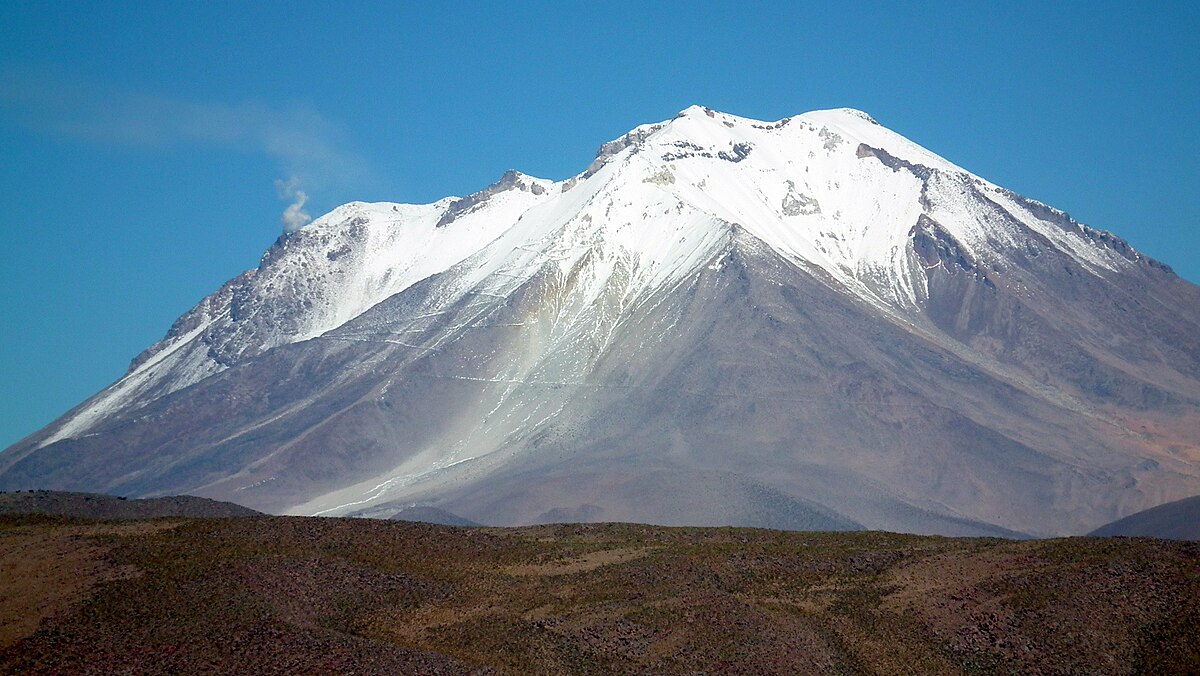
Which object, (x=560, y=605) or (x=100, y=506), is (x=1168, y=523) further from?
(x=100, y=506)

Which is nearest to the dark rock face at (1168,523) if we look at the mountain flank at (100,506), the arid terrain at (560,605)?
the arid terrain at (560,605)

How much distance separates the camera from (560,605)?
5034cm

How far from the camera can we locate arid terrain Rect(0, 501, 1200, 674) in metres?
43.0

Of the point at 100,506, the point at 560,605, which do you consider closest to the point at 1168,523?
the point at 560,605

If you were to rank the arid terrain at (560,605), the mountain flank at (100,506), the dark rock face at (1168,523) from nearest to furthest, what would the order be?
the arid terrain at (560,605), the mountain flank at (100,506), the dark rock face at (1168,523)

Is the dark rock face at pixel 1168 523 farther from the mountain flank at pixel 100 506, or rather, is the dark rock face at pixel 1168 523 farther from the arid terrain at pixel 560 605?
the mountain flank at pixel 100 506

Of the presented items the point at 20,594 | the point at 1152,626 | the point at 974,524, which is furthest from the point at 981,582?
the point at 974,524

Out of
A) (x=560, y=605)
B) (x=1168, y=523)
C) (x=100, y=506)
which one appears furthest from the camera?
(x=1168, y=523)

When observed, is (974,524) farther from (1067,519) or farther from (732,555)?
(732,555)

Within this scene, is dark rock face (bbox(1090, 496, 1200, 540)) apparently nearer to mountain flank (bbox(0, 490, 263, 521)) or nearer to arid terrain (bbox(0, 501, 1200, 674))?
arid terrain (bbox(0, 501, 1200, 674))

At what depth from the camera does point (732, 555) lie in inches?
2227

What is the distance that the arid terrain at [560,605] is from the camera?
43.0 m

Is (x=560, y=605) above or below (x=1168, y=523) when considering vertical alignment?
above

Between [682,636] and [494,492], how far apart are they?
15154cm
